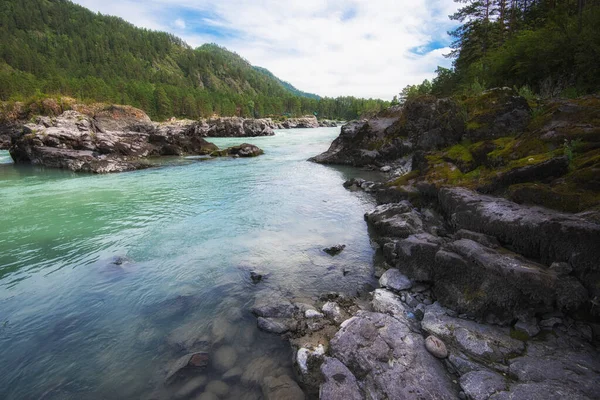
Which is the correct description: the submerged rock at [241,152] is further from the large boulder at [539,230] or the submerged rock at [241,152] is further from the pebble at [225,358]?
the pebble at [225,358]

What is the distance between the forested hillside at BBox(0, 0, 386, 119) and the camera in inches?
3644

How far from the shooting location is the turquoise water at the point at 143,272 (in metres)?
6.16

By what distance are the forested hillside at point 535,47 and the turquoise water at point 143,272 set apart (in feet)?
46.4

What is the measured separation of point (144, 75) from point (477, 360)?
7054 inches

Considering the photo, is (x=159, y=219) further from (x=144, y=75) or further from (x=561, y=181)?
(x=144, y=75)

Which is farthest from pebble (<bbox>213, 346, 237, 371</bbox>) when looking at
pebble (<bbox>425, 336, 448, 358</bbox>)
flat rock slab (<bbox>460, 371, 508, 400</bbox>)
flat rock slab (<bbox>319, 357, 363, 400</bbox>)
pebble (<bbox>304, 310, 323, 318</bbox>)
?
flat rock slab (<bbox>460, 371, 508, 400</bbox>)

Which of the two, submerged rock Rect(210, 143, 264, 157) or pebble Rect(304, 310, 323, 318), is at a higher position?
submerged rock Rect(210, 143, 264, 157)

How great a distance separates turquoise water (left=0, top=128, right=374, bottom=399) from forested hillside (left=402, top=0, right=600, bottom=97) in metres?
14.1

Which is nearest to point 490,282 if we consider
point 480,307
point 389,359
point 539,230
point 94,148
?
point 480,307

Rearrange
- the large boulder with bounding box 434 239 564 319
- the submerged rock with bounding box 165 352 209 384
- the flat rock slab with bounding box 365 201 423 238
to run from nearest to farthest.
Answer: the large boulder with bounding box 434 239 564 319, the submerged rock with bounding box 165 352 209 384, the flat rock slab with bounding box 365 201 423 238

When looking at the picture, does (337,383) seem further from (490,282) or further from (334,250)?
(334,250)

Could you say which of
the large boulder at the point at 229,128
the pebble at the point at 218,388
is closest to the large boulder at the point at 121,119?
the large boulder at the point at 229,128

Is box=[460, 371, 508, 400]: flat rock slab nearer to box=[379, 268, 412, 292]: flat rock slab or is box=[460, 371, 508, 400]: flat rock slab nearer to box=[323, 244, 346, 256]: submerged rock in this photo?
box=[379, 268, 412, 292]: flat rock slab

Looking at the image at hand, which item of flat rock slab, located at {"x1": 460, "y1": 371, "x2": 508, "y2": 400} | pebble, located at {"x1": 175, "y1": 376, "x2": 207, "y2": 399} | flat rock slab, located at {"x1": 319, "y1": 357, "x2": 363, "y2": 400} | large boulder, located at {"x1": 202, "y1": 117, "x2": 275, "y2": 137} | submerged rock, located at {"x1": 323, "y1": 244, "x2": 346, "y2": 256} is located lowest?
pebble, located at {"x1": 175, "y1": 376, "x2": 207, "y2": 399}
